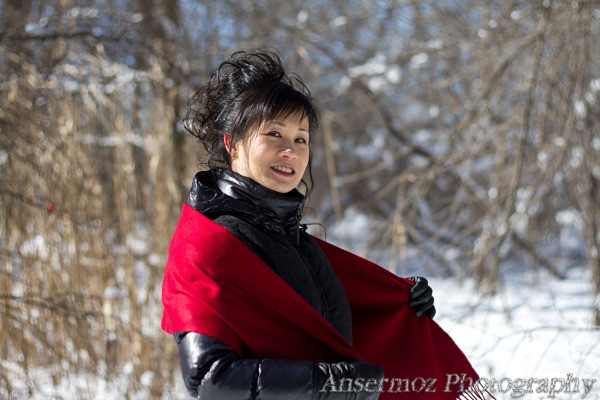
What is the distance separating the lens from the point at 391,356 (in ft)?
4.48

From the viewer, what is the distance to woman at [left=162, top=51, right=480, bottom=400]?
956 millimetres

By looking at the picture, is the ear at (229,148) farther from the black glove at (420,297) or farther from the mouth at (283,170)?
the black glove at (420,297)

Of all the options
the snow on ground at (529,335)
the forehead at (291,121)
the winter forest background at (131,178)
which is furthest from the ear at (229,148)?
the winter forest background at (131,178)

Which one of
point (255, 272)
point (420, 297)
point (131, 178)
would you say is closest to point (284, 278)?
point (255, 272)

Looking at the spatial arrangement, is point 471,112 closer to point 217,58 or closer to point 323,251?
point 323,251

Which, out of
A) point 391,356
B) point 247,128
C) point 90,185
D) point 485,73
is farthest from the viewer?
point 485,73

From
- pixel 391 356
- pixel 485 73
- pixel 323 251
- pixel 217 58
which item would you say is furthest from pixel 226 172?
pixel 217 58

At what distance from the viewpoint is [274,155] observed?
3.87 ft

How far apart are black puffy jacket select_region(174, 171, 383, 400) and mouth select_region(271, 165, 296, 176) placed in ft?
0.16

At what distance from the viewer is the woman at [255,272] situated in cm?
96

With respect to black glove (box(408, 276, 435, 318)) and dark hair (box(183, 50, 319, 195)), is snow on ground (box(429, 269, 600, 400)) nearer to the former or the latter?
black glove (box(408, 276, 435, 318))

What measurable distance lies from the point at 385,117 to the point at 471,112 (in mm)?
2710

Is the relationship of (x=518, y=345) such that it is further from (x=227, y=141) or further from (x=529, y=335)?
(x=227, y=141)

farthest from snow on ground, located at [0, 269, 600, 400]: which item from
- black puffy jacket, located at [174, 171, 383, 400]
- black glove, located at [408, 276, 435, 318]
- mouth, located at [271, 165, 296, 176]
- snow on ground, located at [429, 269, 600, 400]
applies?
mouth, located at [271, 165, 296, 176]
